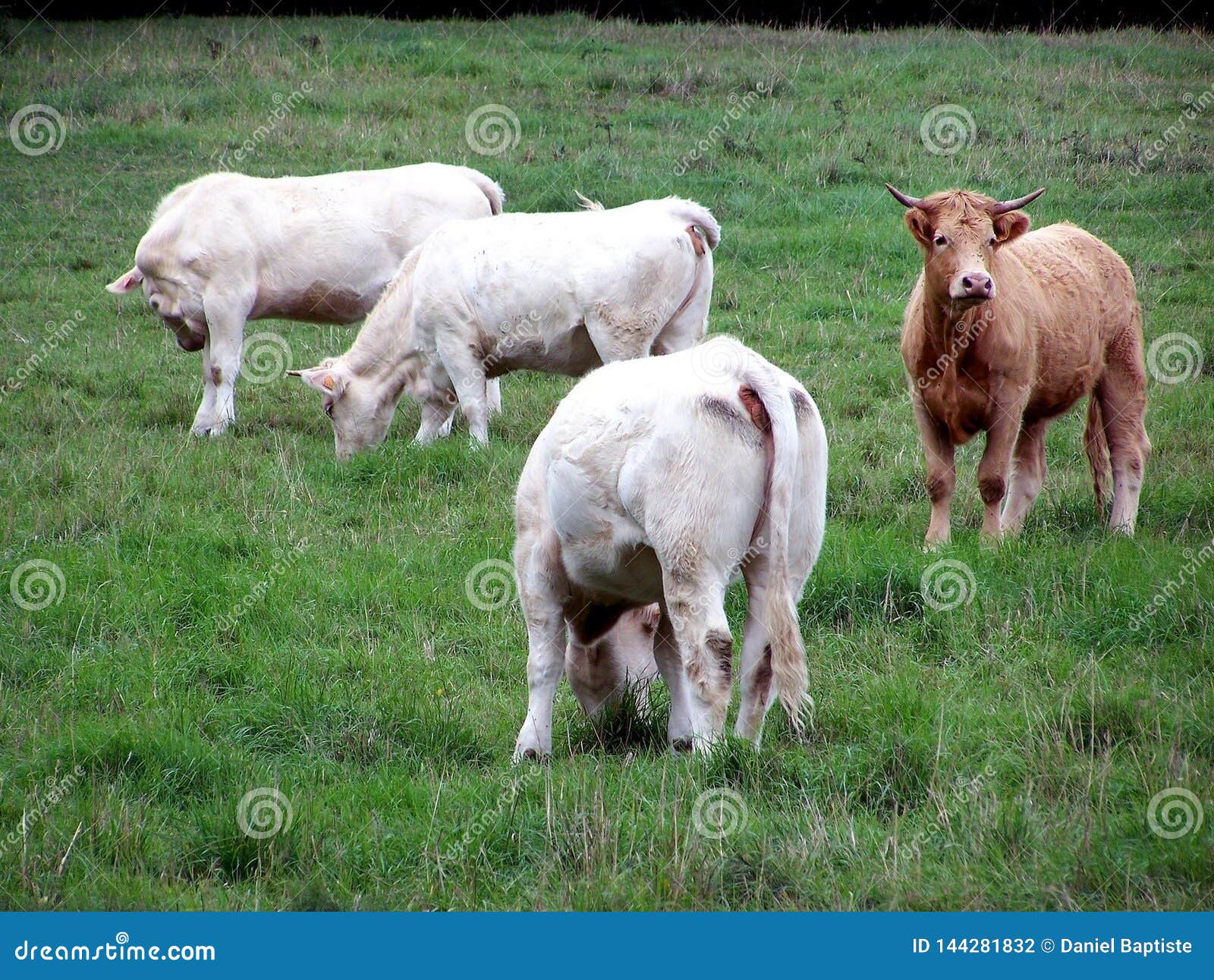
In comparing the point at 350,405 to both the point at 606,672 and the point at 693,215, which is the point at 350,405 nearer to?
the point at 693,215

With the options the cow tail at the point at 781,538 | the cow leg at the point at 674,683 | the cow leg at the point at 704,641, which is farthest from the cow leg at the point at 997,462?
the cow leg at the point at 704,641

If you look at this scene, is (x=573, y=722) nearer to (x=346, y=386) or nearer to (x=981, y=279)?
(x=981, y=279)

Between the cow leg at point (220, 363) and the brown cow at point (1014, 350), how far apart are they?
560cm

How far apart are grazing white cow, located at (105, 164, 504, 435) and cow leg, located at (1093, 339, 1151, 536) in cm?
633

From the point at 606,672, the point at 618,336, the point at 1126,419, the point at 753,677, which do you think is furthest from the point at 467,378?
the point at 753,677

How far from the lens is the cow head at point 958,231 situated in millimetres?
6480

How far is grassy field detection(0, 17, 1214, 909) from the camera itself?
3.69m

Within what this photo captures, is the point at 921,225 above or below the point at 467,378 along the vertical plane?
above

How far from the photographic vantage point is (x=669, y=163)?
16.0 meters

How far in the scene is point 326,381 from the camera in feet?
31.0

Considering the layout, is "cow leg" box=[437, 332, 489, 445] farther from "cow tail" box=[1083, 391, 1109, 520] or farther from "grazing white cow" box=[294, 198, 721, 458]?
"cow tail" box=[1083, 391, 1109, 520]

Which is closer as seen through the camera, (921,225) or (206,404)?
(921,225)

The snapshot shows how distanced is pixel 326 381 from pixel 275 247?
2292mm

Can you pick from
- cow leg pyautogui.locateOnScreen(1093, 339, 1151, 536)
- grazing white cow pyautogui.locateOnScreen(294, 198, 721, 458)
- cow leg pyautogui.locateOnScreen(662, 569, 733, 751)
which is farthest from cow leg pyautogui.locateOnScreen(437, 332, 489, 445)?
cow leg pyautogui.locateOnScreen(662, 569, 733, 751)
